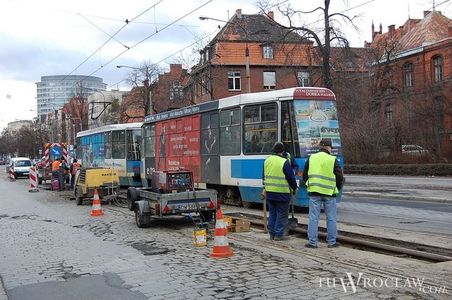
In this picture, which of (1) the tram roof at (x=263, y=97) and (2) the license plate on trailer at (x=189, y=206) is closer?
(2) the license plate on trailer at (x=189, y=206)

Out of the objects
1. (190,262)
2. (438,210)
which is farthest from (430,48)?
(190,262)

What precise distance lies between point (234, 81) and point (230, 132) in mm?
44639

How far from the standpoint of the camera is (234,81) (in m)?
60.8

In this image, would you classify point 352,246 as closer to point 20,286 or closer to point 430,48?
point 20,286

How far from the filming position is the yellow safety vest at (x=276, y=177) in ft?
32.1

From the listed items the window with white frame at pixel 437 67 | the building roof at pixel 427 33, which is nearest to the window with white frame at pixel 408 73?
the building roof at pixel 427 33

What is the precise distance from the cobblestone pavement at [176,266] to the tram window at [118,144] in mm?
13989

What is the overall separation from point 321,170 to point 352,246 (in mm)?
1530

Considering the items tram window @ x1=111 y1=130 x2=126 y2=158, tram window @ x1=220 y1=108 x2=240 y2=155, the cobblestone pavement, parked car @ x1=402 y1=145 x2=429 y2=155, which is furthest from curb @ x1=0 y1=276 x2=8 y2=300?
parked car @ x1=402 y1=145 x2=429 y2=155

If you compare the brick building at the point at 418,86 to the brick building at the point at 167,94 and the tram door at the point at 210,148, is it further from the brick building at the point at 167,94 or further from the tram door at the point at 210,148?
the tram door at the point at 210,148

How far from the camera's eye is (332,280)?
6676 mm

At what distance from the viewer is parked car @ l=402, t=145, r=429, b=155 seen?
39.8 metres

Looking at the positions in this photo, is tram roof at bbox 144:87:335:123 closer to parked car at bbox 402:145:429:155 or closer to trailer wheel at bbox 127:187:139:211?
trailer wheel at bbox 127:187:139:211

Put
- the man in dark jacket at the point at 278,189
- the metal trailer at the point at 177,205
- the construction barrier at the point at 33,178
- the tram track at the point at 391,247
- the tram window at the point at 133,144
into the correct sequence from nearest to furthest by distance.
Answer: the tram track at the point at 391,247, the man in dark jacket at the point at 278,189, the metal trailer at the point at 177,205, the tram window at the point at 133,144, the construction barrier at the point at 33,178
